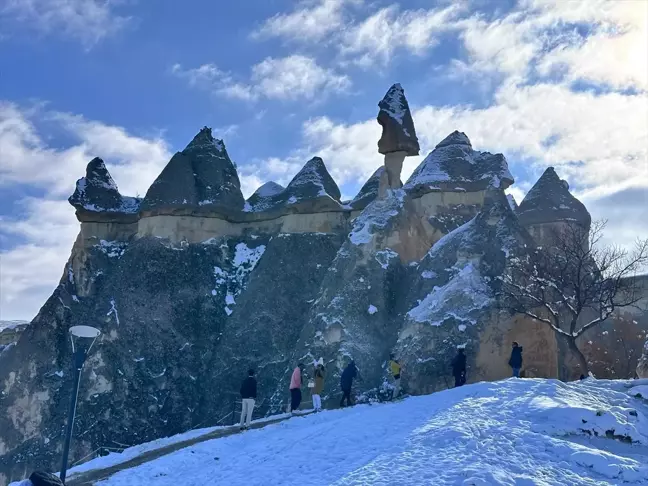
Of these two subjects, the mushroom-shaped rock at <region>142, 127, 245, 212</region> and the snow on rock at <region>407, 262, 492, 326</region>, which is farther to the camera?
the mushroom-shaped rock at <region>142, 127, 245, 212</region>

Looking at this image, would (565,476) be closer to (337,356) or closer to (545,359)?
(545,359)

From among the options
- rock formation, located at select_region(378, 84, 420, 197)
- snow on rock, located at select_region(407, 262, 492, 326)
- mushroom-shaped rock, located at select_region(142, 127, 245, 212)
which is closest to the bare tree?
snow on rock, located at select_region(407, 262, 492, 326)

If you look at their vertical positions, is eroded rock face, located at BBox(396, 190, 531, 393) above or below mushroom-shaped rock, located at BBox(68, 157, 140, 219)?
below

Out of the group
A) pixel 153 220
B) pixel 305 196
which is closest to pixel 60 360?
pixel 153 220

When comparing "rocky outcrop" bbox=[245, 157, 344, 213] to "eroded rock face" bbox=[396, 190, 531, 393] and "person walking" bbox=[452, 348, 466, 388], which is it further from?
"person walking" bbox=[452, 348, 466, 388]

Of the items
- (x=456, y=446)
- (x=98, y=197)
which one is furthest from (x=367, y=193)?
(x=456, y=446)

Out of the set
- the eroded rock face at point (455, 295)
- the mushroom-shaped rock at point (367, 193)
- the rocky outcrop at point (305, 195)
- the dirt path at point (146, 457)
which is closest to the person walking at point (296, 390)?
the dirt path at point (146, 457)

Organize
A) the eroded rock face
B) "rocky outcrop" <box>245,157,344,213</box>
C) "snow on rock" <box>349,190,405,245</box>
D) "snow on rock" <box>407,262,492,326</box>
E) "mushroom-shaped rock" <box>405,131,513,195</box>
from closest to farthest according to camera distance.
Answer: the eroded rock face → "snow on rock" <box>407,262,492,326</box> → "snow on rock" <box>349,190,405,245</box> → "mushroom-shaped rock" <box>405,131,513,195</box> → "rocky outcrop" <box>245,157,344,213</box>

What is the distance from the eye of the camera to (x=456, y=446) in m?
13.3

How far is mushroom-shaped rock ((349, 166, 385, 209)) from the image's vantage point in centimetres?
3894

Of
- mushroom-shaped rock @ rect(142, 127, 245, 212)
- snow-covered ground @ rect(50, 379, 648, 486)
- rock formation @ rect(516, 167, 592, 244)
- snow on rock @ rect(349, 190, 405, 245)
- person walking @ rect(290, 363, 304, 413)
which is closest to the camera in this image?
snow-covered ground @ rect(50, 379, 648, 486)

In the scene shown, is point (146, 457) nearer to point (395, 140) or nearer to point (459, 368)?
point (459, 368)

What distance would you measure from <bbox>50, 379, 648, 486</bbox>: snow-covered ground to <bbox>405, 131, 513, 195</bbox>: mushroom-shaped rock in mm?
19570

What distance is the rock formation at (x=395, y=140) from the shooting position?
114 feet
